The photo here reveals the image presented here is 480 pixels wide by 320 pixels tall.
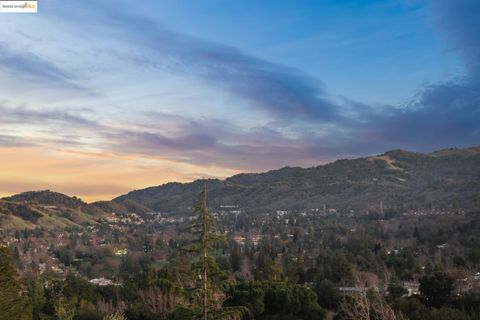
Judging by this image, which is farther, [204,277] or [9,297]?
[9,297]

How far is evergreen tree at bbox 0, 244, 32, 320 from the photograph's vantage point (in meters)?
31.8

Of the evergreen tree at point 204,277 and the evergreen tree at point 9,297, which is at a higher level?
the evergreen tree at point 204,277

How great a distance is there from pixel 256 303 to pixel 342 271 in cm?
3040

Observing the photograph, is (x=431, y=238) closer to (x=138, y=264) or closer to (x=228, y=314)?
(x=138, y=264)

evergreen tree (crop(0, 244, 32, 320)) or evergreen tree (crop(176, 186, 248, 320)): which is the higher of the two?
evergreen tree (crop(176, 186, 248, 320))

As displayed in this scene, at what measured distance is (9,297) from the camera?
3259cm

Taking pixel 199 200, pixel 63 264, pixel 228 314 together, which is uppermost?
pixel 199 200

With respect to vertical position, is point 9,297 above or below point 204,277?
below

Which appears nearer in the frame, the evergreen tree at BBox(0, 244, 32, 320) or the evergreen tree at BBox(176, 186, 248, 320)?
the evergreen tree at BBox(176, 186, 248, 320)

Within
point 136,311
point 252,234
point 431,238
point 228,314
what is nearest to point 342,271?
point 136,311

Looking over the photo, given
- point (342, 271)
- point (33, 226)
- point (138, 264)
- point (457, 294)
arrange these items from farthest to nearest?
point (33, 226)
point (138, 264)
point (342, 271)
point (457, 294)

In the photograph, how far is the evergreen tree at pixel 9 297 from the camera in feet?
104

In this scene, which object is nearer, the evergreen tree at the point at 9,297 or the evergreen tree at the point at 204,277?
the evergreen tree at the point at 204,277

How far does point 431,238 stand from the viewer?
103 m
